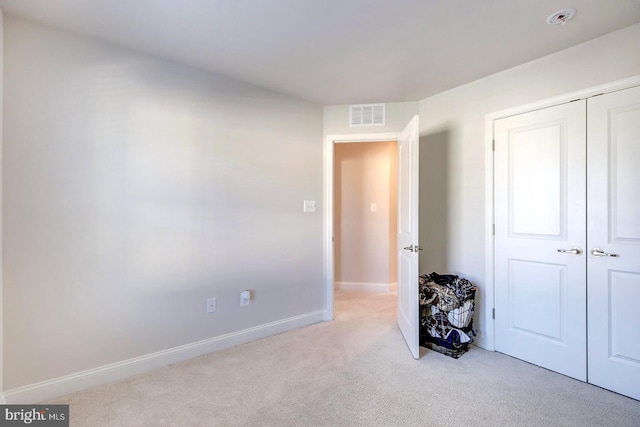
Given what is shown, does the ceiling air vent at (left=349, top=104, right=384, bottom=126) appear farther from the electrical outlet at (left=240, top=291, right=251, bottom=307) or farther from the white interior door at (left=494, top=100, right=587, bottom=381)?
the electrical outlet at (left=240, top=291, right=251, bottom=307)

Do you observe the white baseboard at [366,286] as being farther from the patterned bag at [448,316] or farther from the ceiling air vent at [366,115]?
the ceiling air vent at [366,115]

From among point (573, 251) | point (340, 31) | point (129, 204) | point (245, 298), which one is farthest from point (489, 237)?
point (129, 204)

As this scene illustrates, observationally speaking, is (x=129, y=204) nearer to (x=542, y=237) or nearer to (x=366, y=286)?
(x=542, y=237)

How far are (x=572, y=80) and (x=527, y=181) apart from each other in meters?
0.75

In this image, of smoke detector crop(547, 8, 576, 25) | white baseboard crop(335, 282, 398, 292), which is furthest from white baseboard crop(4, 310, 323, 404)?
smoke detector crop(547, 8, 576, 25)

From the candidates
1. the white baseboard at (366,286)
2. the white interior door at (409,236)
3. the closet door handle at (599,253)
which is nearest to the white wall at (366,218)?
the white baseboard at (366,286)

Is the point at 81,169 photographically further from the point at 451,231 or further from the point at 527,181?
the point at 527,181

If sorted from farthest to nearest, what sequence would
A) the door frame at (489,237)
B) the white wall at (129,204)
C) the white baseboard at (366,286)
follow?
the white baseboard at (366,286), the door frame at (489,237), the white wall at (129,204)

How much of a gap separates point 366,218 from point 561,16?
10.2 feet

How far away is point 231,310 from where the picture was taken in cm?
264

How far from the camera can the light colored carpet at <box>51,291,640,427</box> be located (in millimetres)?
1678

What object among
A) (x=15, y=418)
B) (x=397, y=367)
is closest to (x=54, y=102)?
(x=15, y=418)

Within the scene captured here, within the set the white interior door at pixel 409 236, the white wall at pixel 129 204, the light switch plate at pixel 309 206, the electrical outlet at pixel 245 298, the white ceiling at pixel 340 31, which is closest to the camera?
the white ceiling at pixel 340 31

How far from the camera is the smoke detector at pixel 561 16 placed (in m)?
1.70
